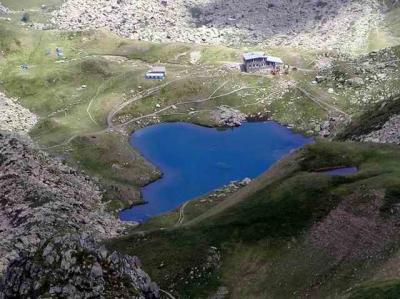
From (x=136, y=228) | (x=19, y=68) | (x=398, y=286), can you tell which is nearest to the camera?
(x=398, y=286)

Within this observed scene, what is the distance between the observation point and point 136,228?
10344cm

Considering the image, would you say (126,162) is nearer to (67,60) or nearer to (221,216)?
(221,216)

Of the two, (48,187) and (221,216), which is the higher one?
(221,216)

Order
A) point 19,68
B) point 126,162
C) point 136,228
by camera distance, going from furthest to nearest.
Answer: point 19,68 → point 126,162 → point 136,228

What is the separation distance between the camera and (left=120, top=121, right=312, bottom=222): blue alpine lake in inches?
4675

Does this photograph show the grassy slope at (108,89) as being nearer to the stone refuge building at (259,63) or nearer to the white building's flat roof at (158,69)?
the white building's flat roof at (158,69)

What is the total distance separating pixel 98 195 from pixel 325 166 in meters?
48.3

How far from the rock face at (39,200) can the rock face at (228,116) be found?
135ft

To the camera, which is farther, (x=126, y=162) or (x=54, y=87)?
(x=54, y=87)

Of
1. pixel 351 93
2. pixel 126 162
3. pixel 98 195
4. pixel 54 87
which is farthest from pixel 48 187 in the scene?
pixel 351 93

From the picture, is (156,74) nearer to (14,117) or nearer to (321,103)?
(14,117)

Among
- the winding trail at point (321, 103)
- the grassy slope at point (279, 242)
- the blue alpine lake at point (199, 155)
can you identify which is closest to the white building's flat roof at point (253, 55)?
the winding trail at point (321, 103)

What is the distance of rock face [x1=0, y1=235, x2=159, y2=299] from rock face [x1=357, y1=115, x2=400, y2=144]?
60.6 metres

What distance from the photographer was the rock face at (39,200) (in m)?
90.5
